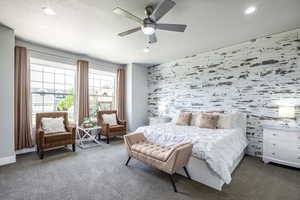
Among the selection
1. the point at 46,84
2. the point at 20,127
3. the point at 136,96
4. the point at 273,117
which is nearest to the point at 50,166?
the point at 20,127

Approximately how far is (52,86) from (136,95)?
111 inches

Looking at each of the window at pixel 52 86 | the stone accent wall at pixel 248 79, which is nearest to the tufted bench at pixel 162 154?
the stone accent wall at pixel 248 79

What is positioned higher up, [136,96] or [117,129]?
[136,96]

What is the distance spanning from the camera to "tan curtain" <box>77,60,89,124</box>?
459cm

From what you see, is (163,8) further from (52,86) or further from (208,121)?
(52,86)

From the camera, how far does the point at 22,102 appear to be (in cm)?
353

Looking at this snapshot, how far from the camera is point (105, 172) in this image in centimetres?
263

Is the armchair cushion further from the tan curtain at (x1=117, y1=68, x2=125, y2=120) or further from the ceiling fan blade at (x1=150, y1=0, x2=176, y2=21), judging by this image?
the ceiling fan blade at (x1=150, y1=0, x2=176, y2=21)

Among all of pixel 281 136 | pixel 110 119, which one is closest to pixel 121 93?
pixel 110 119

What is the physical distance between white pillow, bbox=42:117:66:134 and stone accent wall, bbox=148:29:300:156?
11.6 feet

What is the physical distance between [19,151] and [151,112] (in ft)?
13.7

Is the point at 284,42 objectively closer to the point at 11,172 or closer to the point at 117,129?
the point at 117,129

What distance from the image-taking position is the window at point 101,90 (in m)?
5.24

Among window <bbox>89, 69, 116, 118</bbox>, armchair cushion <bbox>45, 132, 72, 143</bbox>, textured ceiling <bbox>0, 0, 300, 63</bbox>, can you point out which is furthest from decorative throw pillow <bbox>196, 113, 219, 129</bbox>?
window <bbox>89, 69, 116, 118</bbox>
